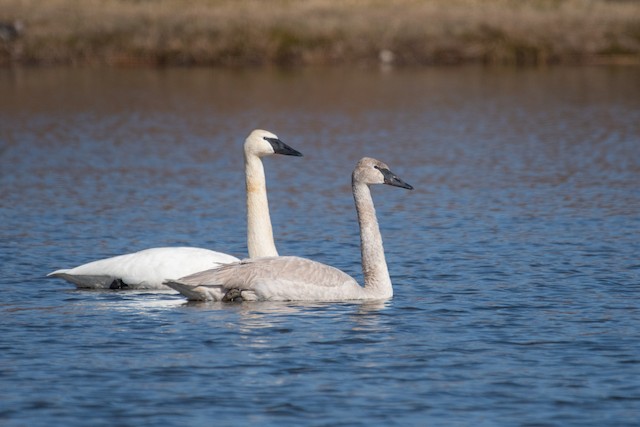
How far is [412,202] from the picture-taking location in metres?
16.6

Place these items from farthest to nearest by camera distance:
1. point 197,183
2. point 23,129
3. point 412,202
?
1. point 23,129
2. point 197,183
3. point 412,202

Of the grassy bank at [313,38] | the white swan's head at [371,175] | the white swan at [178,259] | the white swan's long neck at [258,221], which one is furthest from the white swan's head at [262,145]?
the grassy bank at [313,38]

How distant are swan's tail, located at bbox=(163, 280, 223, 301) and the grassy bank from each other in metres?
27.4

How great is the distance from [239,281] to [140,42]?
92.1ft

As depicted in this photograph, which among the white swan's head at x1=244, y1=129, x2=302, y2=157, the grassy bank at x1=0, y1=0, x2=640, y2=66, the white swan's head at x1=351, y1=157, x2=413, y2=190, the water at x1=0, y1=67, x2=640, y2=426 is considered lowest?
the water at x1=0, y1=67, x2=640, y2=426

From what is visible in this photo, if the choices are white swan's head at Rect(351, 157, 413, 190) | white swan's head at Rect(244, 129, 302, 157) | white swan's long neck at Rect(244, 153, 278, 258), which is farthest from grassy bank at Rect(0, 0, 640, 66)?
white swan's head at Rect(351, 157, 413, 190)

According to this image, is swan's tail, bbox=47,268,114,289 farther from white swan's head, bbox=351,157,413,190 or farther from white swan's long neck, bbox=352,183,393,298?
white swan's head, bbox=351,157,413,190

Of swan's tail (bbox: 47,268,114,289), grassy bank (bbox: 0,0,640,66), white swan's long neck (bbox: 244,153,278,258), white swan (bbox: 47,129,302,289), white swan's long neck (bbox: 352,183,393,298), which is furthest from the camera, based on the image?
grassy bank (bbox: 0,0,640,66)

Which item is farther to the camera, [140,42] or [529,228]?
[140,42]

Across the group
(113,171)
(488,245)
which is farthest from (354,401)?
(113,171)

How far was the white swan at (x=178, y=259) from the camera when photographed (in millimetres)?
10469

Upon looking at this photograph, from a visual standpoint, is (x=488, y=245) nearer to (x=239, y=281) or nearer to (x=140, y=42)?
(x=239, y=281)

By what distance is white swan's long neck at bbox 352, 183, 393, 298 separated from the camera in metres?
10.3

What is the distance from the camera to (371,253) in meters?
10.3
